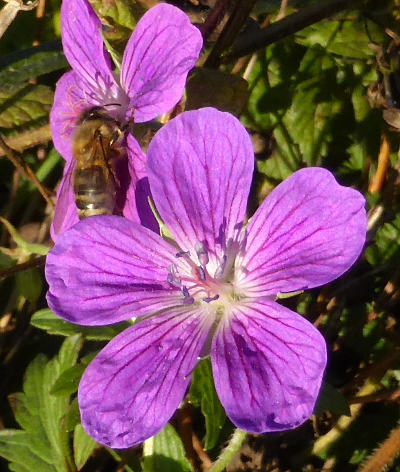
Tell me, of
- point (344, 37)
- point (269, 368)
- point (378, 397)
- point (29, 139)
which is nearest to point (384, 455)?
point (378, 397)

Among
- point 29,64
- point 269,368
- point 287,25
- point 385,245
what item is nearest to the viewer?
point 269,368

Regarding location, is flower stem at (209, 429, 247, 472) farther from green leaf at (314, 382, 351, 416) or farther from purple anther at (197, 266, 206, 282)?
purple anther at (197, 266, 206, 282)

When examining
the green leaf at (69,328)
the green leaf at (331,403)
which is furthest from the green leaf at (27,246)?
the green leaf at (331,403)

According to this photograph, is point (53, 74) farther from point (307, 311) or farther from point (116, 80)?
point (307, 311)

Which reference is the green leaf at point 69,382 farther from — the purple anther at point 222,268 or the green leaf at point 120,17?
the green leaf at point 120,17

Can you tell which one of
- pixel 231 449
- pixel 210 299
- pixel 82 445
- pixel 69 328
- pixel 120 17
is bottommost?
pixel 82 445

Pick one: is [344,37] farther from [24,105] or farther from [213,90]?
[24,105]

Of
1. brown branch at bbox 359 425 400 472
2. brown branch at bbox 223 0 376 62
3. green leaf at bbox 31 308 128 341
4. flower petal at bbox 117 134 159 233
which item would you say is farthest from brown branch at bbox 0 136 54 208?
brown branch at bbox 359 425 400 472

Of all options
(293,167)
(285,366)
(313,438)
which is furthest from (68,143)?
(313,438)
